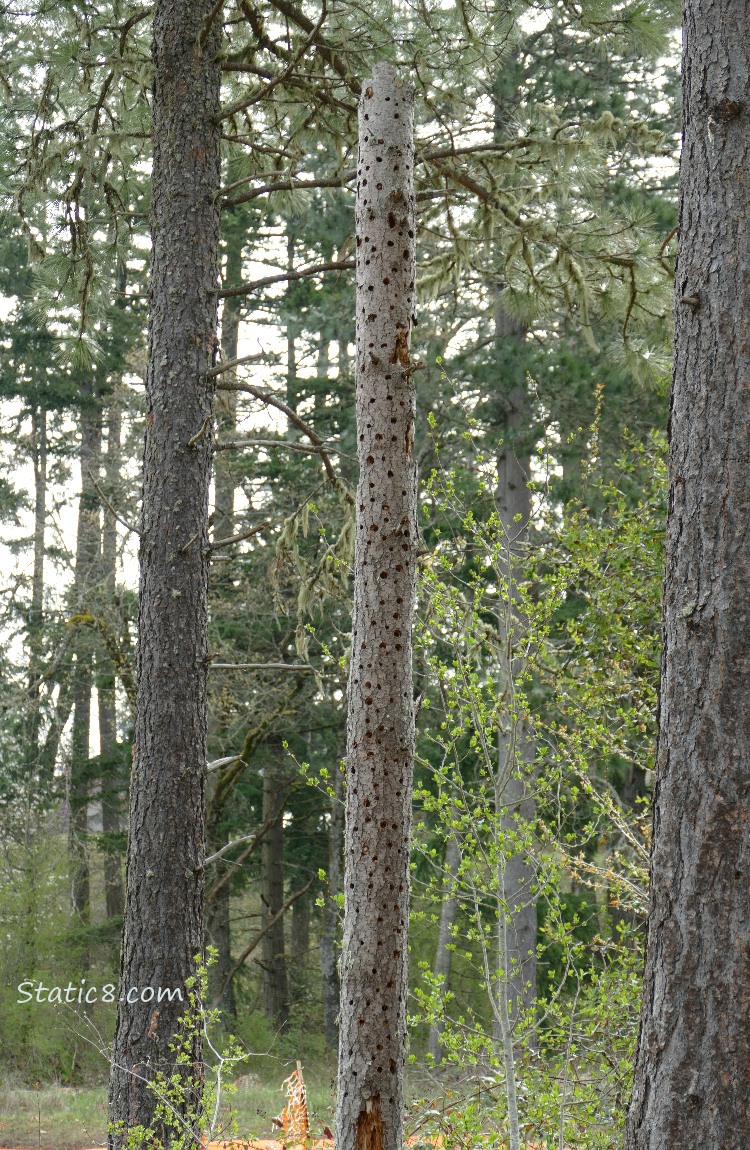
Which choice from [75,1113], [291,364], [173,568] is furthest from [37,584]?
[173,568]

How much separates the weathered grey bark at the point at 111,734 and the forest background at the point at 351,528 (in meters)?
0.09

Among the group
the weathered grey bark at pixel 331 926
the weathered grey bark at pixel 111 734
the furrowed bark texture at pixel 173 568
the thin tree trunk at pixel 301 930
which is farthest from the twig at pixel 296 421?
the thin tree trunk at pixel 301 930

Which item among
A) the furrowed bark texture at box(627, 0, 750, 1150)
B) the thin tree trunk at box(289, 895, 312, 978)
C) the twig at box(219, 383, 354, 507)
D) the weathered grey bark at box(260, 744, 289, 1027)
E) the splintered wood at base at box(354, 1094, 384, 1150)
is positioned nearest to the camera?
the furrowed bark texture at box(627, 0, 750, 1150)

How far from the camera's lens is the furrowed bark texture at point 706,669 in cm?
261

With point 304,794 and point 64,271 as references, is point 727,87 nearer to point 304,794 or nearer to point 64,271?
point 64,271

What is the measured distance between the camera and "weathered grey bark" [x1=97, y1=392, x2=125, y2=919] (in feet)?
43.1

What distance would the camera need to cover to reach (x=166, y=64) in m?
5.21

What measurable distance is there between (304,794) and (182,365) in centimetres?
1054

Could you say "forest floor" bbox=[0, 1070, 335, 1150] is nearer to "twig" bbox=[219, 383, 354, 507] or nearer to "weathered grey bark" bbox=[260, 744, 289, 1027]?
"weathered grey bark" bbox=[260, 744, 289, 1027]

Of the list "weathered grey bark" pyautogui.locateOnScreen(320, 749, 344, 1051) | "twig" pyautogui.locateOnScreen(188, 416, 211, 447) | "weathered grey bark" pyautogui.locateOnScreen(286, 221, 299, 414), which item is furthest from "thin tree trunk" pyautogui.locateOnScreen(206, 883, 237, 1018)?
"twig" pyautogui.locateOnScreen(188, 416, 211, 447)

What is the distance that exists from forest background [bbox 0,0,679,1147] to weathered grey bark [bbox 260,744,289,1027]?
2.6 inches

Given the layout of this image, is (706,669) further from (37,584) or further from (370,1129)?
(37,584)

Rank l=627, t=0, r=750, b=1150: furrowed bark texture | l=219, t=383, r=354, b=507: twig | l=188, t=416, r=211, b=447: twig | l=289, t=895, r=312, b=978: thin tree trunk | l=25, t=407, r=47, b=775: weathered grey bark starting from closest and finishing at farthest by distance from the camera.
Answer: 1. l=627, t=0, r=750, b=1150: furrowed bark texture
2. l=188, t=416, r=211, b=447: twig
3. l=219, t=383, r=354, b=507: twig
4. l=25, t=407, r=47, b=775: weathered grey bark
5. l=289, t=895, r=312, b=978: thin tree trunk

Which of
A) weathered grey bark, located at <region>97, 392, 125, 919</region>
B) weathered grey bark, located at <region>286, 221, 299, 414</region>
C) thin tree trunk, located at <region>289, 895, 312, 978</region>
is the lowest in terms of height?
thin tree trunk, located at <region>289, 895, 312, 978</region>
